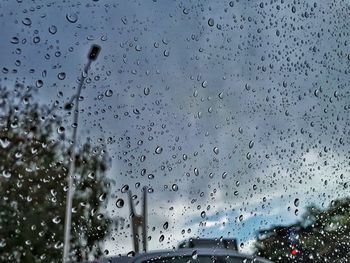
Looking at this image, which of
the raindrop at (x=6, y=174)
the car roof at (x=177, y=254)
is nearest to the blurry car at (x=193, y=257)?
the car roof at (x=177, y=254)

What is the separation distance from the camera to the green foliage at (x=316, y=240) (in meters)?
4.64

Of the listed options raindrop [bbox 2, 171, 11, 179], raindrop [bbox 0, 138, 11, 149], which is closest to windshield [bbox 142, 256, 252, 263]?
raindrop [bbox 0, 138, 11, 149]

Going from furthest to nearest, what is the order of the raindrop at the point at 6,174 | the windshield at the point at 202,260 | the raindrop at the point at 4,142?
1. the raindrop at the point at 6,174
2. the raindrop at the point at 4,142
3. the windshield at the point at 202,260

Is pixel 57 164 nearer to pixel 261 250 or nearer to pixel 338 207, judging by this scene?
pixel 261 250

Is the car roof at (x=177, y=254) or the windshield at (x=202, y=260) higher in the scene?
the car roof at (x=177, y=254)

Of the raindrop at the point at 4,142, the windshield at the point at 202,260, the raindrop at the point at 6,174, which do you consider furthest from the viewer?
the raindrop at the point at 6,174

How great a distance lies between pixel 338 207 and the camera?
266 inches

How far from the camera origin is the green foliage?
4641mm

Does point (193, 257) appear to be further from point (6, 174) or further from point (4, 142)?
point (6, 174)

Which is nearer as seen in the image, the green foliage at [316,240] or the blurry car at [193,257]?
the blurry car at [193,257]

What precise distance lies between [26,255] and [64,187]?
81 centimetres

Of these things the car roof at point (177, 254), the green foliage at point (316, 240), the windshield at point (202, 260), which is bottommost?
the windshield at point (202, 260)

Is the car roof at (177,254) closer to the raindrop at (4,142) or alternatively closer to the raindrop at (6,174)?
the raindrop at (4,142)

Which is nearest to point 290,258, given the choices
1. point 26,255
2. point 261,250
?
point 261,250
